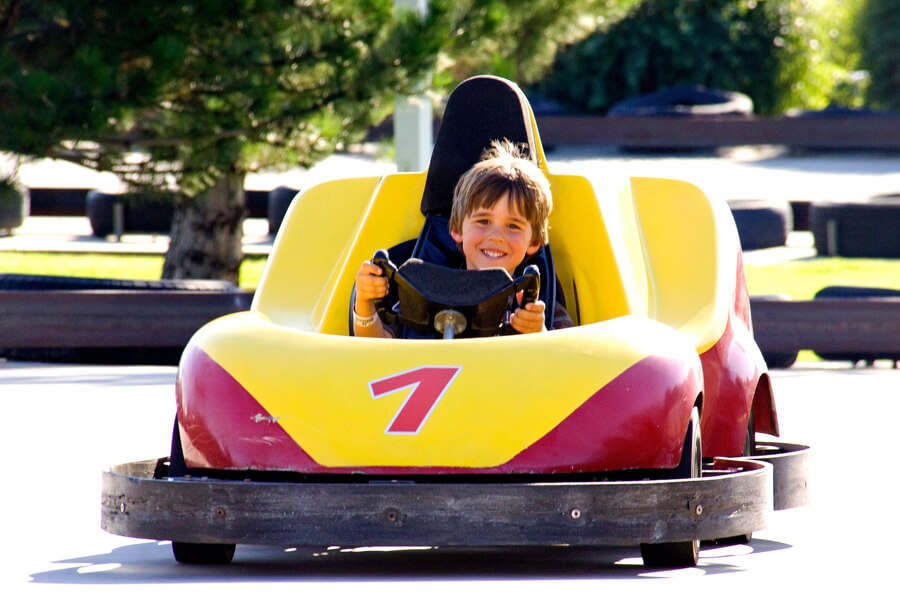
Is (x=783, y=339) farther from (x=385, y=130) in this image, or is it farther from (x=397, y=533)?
(x=385, y=130)

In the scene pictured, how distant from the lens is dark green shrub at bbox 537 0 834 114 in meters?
32.2

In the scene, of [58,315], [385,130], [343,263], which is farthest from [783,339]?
[385,130]

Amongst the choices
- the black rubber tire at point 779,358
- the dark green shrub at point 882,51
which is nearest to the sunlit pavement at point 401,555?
the black rubber tire at point 779,358

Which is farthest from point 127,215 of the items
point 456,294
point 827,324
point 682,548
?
point 682,548

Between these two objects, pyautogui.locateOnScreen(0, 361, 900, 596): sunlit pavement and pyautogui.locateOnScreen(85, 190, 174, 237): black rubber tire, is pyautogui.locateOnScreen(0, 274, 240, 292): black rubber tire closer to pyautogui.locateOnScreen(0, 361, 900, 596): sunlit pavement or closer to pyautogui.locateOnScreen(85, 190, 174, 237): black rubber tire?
pyautogui.locateOnScreen(0, 361, 900, 596): sunlit pavement

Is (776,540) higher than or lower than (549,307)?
lower

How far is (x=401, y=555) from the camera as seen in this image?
13.8 ft

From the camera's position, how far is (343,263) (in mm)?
4902

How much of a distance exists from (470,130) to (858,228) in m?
12.3

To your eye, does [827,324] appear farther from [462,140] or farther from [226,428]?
[226,428]

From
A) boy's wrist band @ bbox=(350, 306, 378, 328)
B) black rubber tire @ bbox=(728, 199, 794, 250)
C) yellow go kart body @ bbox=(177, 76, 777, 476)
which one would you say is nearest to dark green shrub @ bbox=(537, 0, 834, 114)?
black rubber tire @ bbox=(728, 199, 794, 250)

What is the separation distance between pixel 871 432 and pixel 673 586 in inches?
141

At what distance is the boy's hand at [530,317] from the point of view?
4117 millimetres

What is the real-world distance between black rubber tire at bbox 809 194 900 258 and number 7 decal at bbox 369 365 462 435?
13.2 m
